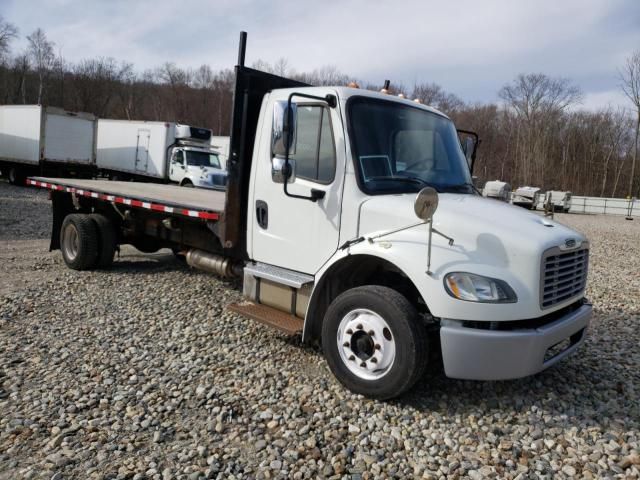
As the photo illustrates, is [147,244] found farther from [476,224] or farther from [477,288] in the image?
[477,288]

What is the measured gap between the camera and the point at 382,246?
12.5ft

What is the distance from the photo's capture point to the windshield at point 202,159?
68.9 feet

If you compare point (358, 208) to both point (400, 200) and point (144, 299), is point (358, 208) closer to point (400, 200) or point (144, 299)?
point (400, 200)

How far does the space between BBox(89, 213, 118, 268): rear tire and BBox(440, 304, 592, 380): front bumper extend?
576 centimetres

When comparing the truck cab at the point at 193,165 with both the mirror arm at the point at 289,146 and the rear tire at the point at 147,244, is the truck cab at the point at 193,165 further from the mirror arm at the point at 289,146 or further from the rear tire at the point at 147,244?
the mirror arm at the point at 289,146

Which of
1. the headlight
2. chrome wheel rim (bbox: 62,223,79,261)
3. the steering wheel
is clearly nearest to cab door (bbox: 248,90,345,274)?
the steering wheel

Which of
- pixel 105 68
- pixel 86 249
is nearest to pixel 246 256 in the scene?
pixel 86 249

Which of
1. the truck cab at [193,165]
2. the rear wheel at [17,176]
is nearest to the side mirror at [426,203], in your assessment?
the truck cab at [193,165]

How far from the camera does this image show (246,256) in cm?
520

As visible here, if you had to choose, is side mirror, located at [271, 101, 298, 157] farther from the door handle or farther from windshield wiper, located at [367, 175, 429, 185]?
windshield wiper, located at [367, 175, 429, 185]

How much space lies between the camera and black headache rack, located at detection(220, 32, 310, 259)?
4891mm

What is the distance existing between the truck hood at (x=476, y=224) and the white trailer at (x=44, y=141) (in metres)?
21.6

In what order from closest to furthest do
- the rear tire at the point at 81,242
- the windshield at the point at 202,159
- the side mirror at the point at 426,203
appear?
the side mirror at the point at 426,203
the rear tire at the point at 81,242
the windshield at the point at 202,159

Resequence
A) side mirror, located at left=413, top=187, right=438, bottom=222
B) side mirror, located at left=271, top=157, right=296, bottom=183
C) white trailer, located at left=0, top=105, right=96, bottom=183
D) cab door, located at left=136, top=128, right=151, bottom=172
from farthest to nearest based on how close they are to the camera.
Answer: cab door, located at left=136, top=128, right=151, bottom=172 → white trailer, located at left=0, top=105, right=96, bottom=183 → side mirror, located at left=271, top=157, right=296, bottom=183 → side mirror, located at left=413, top=187, right=438, bottom=222
